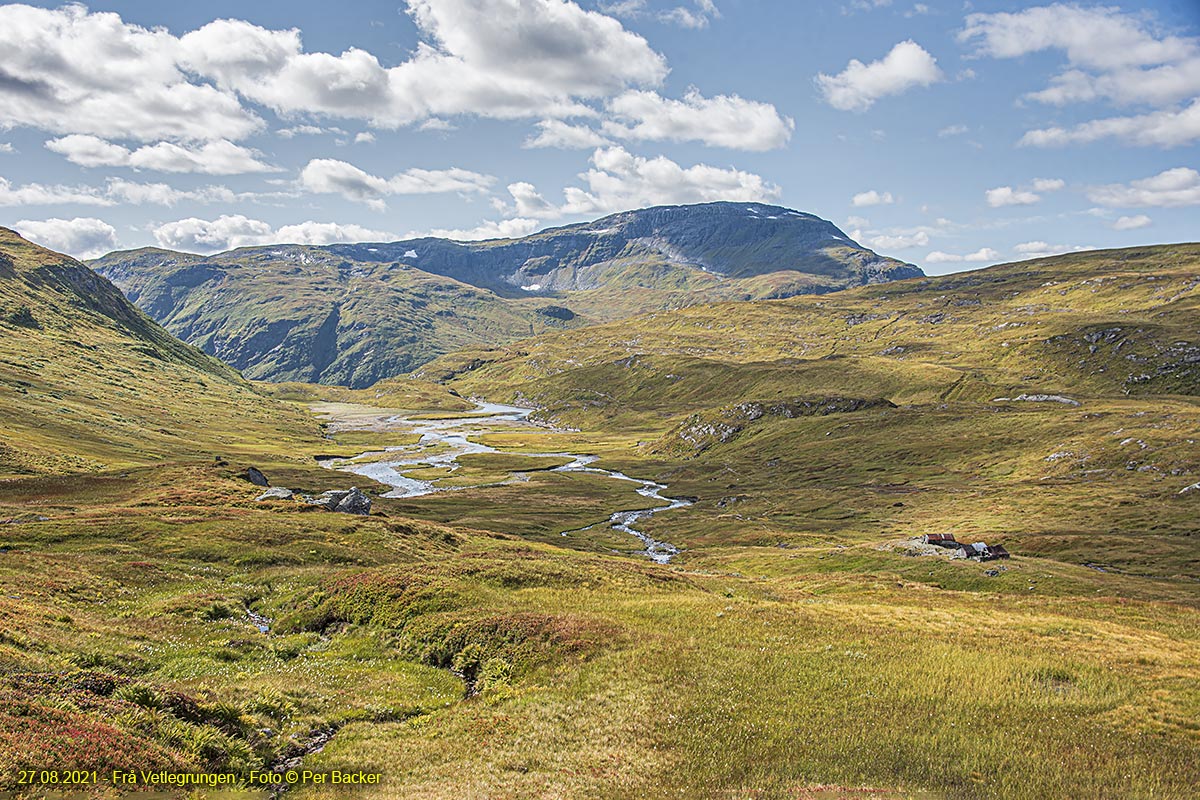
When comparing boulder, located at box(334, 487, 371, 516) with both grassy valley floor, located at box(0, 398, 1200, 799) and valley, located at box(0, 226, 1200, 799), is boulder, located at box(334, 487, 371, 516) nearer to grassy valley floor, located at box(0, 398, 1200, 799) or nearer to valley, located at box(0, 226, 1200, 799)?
valley, located at box(0, 226, 1200, 799)

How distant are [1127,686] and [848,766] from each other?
48.2ft

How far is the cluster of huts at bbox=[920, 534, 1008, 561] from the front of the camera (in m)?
82.1

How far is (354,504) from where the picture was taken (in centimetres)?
8794

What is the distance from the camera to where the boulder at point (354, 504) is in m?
87.1

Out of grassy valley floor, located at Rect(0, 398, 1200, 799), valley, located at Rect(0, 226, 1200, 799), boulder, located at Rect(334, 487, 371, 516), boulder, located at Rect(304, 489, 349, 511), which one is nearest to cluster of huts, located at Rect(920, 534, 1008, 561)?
valley, located at Rect(0, 226, 1200, 799)

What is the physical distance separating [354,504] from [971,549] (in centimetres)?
8389

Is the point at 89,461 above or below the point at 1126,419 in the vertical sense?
below

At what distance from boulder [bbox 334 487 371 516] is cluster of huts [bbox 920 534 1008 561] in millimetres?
79760

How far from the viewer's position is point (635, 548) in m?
121

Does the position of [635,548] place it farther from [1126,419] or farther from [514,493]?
[1126,419]

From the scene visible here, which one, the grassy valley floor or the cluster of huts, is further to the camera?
the cluster of huts

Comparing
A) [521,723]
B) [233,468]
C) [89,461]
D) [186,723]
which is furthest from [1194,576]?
[89,461]

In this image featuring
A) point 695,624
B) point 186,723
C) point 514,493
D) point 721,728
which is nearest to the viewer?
point 186,723

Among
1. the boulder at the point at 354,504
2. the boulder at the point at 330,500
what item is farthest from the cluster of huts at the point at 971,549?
the boulder at the point at 330,500
